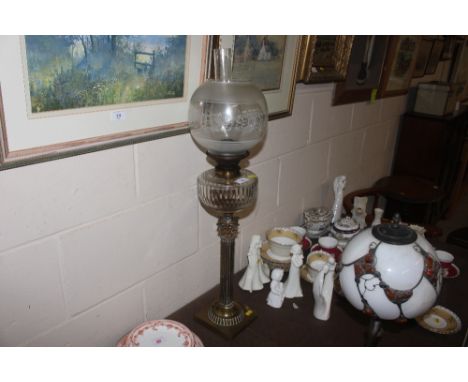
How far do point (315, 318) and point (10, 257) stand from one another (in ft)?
2.88

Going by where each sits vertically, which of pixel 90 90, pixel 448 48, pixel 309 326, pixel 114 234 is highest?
pixel 448 48

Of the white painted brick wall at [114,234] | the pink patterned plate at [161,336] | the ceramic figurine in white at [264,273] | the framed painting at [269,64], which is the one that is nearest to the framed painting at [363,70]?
the white painted brick wall at [114,234]

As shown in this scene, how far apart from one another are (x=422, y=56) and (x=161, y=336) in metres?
2.32

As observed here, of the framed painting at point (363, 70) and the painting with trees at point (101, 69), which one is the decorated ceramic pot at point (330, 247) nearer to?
the framed painting at point (363, 70)

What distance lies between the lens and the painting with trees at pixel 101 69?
2.64ft

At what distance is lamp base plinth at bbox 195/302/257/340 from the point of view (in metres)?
1.21

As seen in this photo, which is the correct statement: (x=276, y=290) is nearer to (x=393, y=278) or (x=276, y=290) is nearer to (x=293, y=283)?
(x=293, y=283)

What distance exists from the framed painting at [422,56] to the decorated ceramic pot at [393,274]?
6.26ft

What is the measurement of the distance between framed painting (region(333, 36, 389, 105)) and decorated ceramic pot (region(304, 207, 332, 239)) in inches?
20.3

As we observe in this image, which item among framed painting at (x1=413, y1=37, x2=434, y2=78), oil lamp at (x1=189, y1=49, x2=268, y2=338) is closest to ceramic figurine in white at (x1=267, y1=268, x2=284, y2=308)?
oil lamp at (x1=189, y1=49, x2=268, y2=338)

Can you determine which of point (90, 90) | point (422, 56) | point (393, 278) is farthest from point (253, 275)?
point (422, 56)

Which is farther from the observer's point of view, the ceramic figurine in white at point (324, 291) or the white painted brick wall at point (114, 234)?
the ceramic figurine in white at point (324, 291)

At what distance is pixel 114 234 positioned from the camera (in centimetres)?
110

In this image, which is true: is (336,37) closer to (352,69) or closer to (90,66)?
(352,69)
